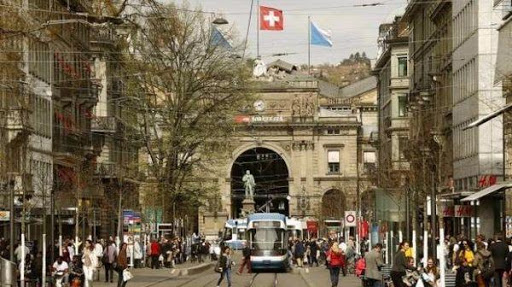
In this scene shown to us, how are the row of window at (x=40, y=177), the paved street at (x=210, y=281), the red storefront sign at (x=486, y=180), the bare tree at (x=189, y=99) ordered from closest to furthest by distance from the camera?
the paved street at (x=210, y=281)
the red storefront sign at (x=486, y=180)
the row of window at (x=40, y=177)
the bare tree at (x=189, y=99)

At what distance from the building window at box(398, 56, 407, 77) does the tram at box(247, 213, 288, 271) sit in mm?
57512

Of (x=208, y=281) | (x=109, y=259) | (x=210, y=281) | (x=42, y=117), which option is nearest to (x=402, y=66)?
(x=42, y=117)

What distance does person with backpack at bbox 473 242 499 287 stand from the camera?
37.2 metres

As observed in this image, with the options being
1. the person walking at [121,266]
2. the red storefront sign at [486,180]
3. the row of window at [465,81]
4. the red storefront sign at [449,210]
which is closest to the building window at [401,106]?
the row of window at [465,81]

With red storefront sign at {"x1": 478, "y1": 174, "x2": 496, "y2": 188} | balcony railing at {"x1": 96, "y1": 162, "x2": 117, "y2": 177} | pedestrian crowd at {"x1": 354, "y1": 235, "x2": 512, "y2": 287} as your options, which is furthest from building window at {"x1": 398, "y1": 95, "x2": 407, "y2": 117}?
pedestrian crowd at {"x1": 354, "y1": 235, "x2": 512, "y2": 287}

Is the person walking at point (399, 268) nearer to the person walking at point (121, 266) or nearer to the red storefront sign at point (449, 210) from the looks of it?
the person walking at point (121, 266)

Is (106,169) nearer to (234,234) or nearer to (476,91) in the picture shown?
(476,91)

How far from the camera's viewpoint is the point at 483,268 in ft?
124

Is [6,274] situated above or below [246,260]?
above

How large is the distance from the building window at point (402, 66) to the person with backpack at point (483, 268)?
98.4 m

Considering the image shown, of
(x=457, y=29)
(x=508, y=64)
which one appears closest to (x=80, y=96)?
(x=457, y=29)

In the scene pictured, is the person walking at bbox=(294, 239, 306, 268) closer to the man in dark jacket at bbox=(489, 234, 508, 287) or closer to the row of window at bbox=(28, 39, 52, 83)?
the row of window at bbox=(28, 39, 52, 83)

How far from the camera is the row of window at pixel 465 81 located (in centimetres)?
7587

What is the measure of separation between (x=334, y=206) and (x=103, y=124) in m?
63.4
